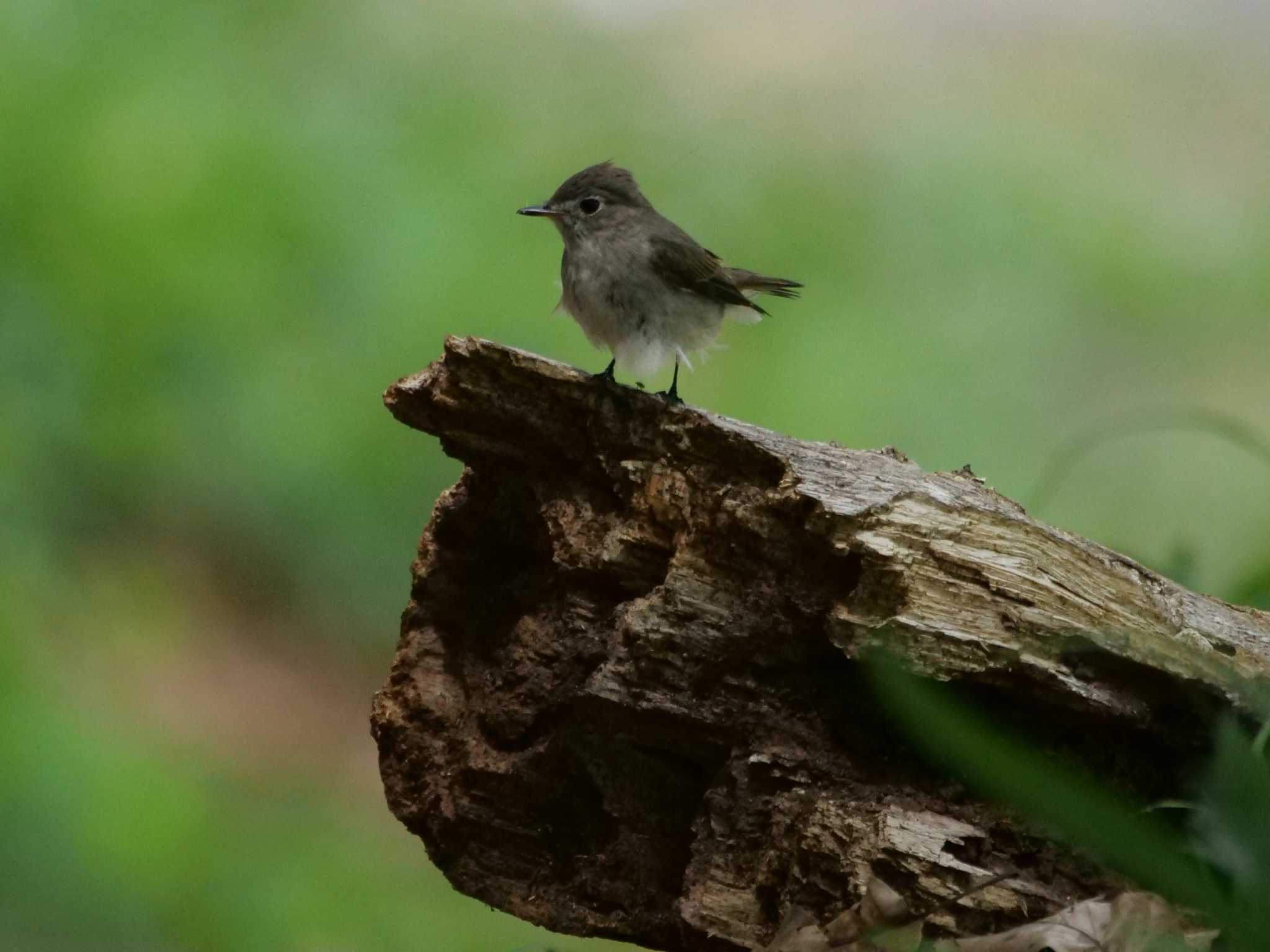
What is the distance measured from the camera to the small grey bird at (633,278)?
13.2 ft

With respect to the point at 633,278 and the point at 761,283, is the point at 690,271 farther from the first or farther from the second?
the point at 761,283

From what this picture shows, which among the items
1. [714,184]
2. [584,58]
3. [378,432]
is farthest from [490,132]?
[378,432]

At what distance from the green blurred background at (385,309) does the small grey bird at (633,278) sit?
460mm

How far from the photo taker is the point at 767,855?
2.77 m

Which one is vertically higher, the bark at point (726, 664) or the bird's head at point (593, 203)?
the bird's head at point (593, 203)

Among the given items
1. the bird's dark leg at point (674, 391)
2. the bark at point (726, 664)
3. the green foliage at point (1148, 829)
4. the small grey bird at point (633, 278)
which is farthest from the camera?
the small grey bird at point (633, 278)

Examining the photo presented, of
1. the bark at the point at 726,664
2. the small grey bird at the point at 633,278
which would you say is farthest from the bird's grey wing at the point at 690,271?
the bark at the point at 726,664

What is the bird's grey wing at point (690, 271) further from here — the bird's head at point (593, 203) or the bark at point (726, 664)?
the bark at point (726, 664)

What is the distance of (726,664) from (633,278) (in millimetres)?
1500

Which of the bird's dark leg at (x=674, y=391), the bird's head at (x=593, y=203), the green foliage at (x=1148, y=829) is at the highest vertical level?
the bird's head at (x=593, y=203)

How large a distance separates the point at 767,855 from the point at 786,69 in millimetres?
3273

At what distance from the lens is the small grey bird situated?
4012 mm

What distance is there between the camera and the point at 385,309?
4742 millimetres

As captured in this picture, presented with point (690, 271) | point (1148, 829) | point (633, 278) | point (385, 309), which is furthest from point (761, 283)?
point (1148, 829)
